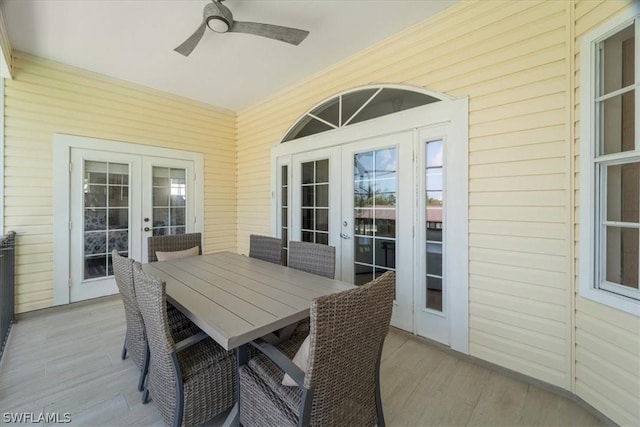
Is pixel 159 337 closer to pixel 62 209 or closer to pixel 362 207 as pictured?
pixel 362 207

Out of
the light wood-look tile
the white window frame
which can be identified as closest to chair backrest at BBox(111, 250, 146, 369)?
the light wood-look tile

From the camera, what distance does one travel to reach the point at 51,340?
2680 millimetres

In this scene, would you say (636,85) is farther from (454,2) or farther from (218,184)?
(218,184)

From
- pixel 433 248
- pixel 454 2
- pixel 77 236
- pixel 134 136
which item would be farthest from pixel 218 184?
pixel 454 2

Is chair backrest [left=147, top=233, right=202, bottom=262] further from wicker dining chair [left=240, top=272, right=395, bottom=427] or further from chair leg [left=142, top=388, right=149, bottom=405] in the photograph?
wicker dining chair [left=240, top=272, right=395, bottom=427]

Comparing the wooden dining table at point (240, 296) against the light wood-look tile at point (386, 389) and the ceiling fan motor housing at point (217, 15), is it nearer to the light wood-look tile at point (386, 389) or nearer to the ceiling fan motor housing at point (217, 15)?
the light wood-look tile at point (386, 389)

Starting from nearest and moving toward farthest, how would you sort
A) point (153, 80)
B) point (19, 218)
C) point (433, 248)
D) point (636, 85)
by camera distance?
point (636, 85) < point (433, 248) < point (19, 218) < point (153, 80)

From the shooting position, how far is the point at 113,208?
3930 mm

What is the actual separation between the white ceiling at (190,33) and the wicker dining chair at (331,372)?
258 cm

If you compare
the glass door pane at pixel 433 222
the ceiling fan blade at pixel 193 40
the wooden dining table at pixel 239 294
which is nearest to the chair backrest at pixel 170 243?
the wooden dining table at pixel 239 294

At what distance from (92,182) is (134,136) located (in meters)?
0.87

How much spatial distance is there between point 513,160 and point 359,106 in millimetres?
1759

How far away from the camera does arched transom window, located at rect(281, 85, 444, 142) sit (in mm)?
2799

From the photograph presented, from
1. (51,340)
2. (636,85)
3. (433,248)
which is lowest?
(51,340)
